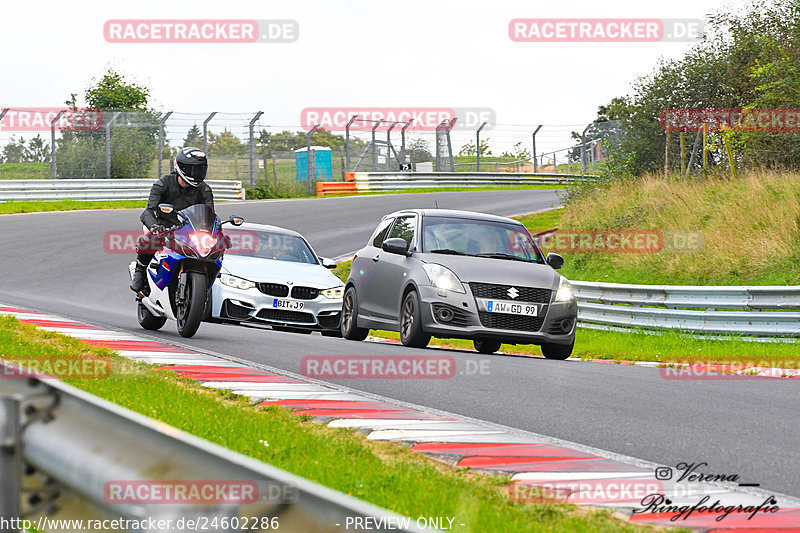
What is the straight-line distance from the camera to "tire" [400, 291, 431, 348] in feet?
38.9

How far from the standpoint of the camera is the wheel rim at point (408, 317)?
12.0 meters

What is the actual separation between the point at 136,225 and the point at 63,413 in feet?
83.9

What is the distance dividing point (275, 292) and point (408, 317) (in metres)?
2.61

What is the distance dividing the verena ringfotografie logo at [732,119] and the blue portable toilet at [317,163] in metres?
15.9

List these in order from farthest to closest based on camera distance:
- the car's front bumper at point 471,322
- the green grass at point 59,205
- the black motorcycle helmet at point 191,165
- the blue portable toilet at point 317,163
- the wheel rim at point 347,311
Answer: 1. the blue portable toilet at point 317,163
2. the green grass at point 59,205
3. the wheel rim at point 347,311
4. the car's front bumper at point 471,322
5. the black motorcycle helmet at point 191,165

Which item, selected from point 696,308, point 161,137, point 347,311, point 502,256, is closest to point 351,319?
point 347,311

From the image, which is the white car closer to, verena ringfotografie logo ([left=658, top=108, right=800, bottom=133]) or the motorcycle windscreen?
the motorcycle windscreen

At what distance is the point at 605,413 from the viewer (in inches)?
298

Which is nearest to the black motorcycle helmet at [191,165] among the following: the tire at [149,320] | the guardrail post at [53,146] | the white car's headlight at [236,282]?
the tire at [149,320]

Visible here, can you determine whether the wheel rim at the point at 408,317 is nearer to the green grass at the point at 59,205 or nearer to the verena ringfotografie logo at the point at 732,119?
the verena ringfotografie logo at the point at 732,119

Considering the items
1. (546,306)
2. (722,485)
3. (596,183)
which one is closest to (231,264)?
(546,306)

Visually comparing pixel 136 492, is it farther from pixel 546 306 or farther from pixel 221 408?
pixel 546 306

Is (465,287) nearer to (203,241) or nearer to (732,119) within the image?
(203,241)

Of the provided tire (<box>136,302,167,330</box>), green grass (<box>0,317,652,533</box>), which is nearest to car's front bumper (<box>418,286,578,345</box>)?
tire (<box>136,302,167,330</box>)
